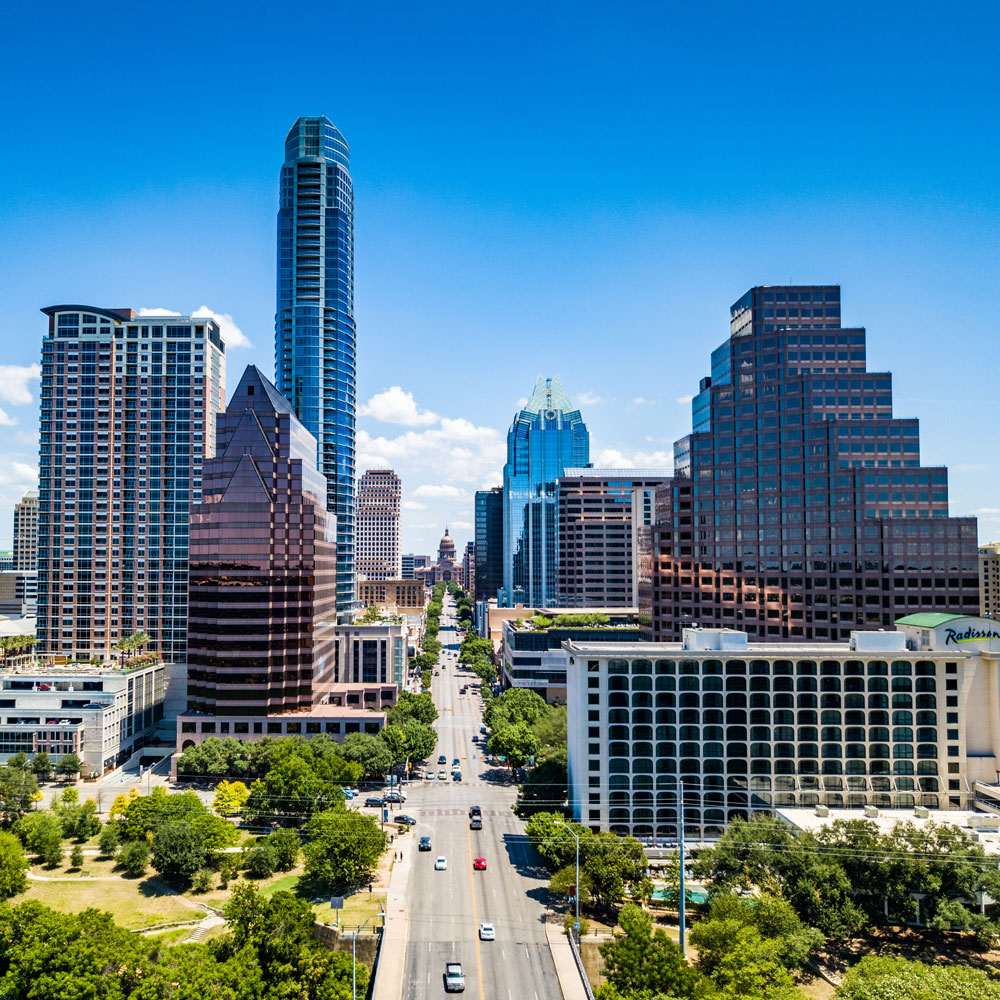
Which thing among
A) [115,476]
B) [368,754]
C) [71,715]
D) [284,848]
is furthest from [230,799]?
[115,476]

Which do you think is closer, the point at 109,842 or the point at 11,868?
the point at 11,868

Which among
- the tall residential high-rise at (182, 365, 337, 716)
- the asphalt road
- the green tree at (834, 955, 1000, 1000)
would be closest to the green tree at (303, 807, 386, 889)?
the asphalt road

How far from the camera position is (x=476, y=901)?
8831 centimetres

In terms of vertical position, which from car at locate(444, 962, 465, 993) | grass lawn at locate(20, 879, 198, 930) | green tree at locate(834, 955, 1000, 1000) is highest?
green tree at locate(834, 955, 1000, 1000)

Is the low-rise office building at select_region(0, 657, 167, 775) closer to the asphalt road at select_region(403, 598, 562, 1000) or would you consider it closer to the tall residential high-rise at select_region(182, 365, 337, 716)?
the tall residential high-rise at select_region(182, 365, 337, 716)

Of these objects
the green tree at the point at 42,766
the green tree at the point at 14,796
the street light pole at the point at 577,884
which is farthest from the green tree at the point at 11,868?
the street light pole at the point at 577,884

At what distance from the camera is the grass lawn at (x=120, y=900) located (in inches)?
3435

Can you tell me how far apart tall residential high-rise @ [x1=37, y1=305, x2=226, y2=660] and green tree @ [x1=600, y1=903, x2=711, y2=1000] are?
493ft

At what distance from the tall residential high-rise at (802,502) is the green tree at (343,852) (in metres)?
86.3

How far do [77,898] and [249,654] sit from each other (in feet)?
171

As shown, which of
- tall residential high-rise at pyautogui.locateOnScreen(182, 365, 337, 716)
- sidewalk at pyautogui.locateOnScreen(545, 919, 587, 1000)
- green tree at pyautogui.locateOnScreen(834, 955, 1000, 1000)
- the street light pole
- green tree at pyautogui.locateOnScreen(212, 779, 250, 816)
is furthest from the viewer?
tall residential high-rise at pyautogui.locateOnScreen(182, 365, 337, 716)

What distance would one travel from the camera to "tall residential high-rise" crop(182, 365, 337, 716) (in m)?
140

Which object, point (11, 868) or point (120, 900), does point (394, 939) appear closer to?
point (120, 900)

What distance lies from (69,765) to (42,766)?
176 inches
